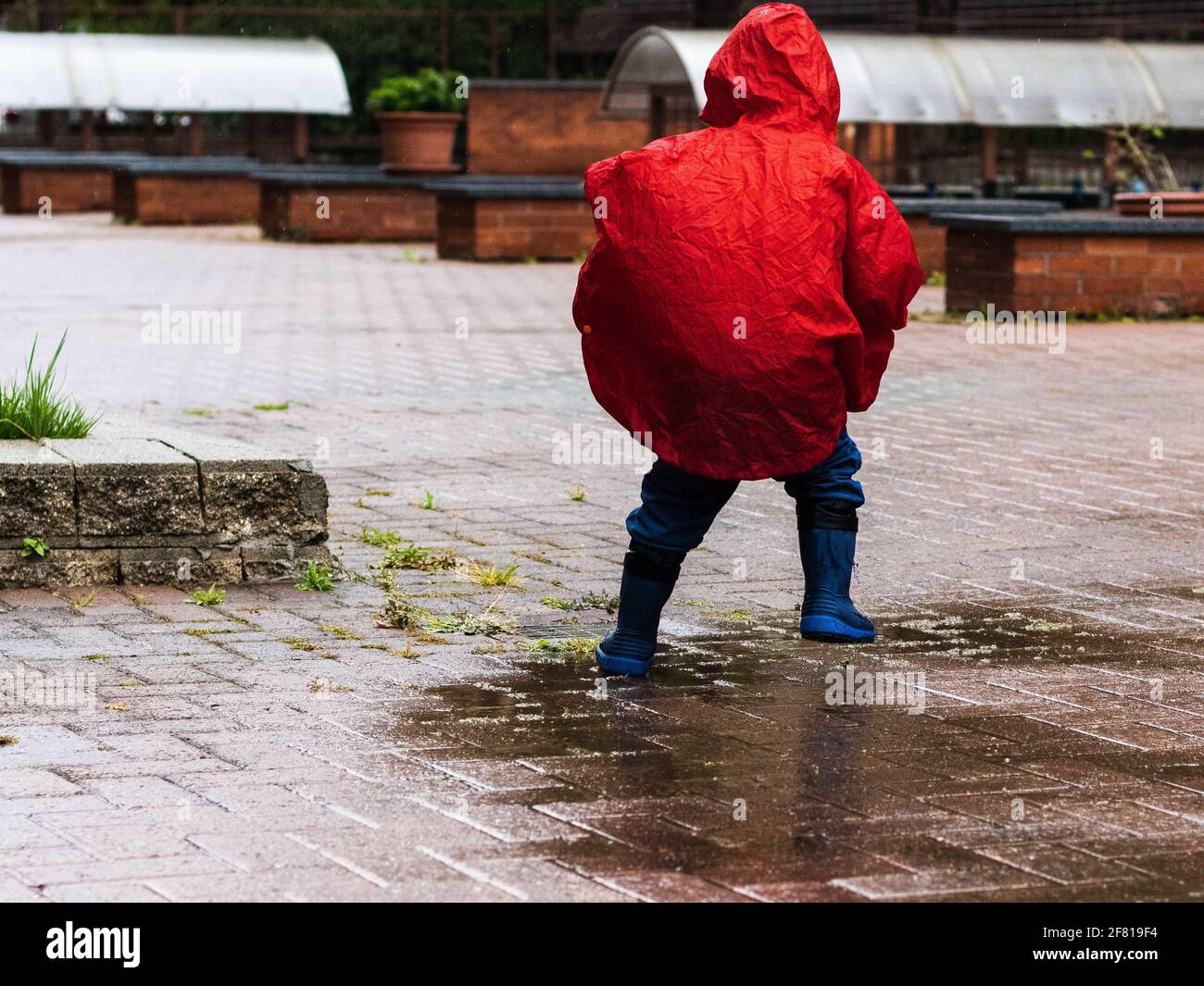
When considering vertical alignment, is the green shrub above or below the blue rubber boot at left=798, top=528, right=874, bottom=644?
above

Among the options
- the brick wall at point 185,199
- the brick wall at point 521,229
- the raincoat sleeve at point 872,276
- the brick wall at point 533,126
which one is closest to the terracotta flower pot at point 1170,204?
the brick wall at point 521,229

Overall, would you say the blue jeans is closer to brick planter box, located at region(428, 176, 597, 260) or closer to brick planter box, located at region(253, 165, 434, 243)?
brick planter box, located at region(428, 176, 597, 260)

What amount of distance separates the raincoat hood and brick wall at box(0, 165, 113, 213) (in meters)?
29.1

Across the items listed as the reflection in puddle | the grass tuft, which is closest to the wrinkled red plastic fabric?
the reflection in puddle

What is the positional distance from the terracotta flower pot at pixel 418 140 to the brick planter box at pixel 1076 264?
42.0 feet

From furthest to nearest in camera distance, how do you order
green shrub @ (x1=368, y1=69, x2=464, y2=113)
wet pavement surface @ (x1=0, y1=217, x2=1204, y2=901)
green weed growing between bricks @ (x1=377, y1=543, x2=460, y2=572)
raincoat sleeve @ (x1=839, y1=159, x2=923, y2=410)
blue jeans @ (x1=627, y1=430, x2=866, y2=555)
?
green shrub @ (x1=368, y1=69, x2=464, y2=113)
green weed growing between bricks @ (x1=377, y1=543, x2=460, y2=572)
blue jeans @ (x1=627, y1=430, x2=866, y2=555)
raincoat sleeve @ (x1=839, y1=159, x2=923, y2=410)
wet pavement surface @ (x1=0, y1=217, x2=1204, y2=901)

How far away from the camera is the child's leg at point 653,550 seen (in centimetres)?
520

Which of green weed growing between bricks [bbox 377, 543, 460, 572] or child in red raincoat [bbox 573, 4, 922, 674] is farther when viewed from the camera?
green weed growing between bricks [bbox 377, 543, 460, 572]

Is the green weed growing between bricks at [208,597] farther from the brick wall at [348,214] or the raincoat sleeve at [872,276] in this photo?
the brick wall at [348,214]

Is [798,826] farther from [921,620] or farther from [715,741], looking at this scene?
[921,620]

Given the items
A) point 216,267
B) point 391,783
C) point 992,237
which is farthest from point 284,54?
point 391,783

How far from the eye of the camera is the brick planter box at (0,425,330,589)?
6.23 m

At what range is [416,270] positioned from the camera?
20.3 m

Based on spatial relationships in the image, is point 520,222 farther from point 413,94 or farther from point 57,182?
point 57,182
